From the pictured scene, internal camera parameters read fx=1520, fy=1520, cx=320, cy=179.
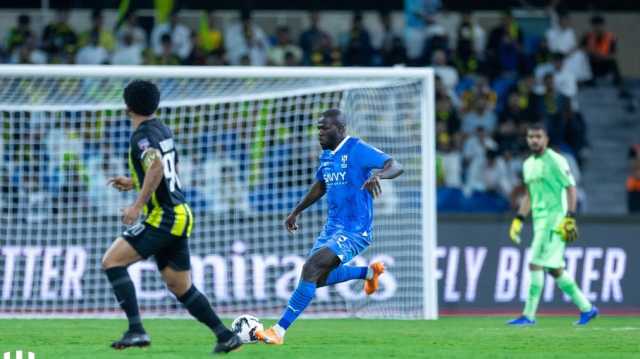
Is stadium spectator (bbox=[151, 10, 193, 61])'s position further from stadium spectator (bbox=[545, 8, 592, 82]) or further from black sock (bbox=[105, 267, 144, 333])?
black sock (bbox=[105, 267, 144, 333])

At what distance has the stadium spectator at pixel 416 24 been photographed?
2507 centimetres

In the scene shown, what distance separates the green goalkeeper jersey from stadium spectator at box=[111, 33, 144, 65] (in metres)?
8.75

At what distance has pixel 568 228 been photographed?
15.9 metres

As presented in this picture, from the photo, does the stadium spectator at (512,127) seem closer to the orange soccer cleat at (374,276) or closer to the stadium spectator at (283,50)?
the stadium spectator at (283,50)

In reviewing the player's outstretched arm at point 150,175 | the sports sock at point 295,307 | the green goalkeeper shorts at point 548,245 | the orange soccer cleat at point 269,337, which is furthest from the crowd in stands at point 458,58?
the player's outstretched arm at point 150,175

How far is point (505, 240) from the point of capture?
61.9ft

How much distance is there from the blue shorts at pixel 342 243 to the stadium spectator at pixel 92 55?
10871 mm

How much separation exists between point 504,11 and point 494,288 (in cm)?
880

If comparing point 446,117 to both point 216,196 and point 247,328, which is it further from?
point 247,328

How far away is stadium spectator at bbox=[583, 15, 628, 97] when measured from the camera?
2548cm

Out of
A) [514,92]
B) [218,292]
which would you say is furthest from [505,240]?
[514,92]

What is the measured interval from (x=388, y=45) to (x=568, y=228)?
939 centimetres

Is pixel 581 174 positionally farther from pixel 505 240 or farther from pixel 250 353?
pixel 250 353

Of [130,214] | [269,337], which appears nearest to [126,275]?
[130,214]
